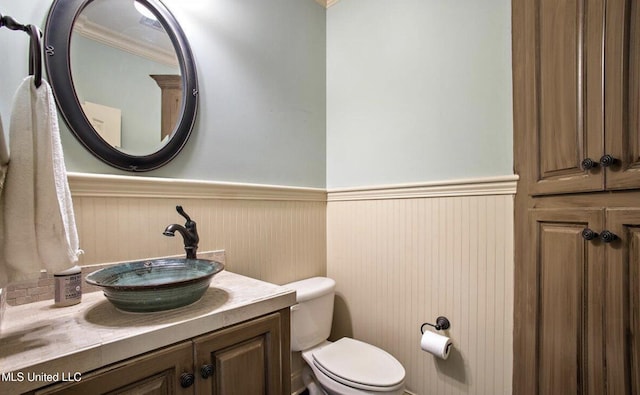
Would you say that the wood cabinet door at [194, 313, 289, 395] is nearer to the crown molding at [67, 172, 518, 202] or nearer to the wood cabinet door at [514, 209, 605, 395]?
the crown molding at [67, 172, 518, 202]

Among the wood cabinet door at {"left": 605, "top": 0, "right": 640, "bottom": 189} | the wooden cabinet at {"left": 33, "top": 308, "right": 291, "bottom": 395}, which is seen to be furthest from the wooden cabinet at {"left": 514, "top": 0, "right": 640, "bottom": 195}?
the wooden cabinet at {"left": 33, "top": 308, "right": 291, "bottom": 395}

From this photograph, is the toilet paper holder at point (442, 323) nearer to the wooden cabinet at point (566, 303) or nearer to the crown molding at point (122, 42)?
the wooden cabinet at point (566, 303)

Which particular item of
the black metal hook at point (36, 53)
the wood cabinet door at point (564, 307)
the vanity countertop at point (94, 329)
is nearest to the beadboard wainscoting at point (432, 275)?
the wood cabinet door at point (564, 307)

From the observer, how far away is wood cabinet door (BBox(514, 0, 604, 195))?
33.7 inches

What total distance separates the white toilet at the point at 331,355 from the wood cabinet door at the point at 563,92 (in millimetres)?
980

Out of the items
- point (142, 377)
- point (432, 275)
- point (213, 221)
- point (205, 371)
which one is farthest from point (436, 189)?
point (142, 377)

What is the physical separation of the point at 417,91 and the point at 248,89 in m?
0.91

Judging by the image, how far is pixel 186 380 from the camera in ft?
2.25

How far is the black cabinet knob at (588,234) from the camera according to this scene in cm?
85

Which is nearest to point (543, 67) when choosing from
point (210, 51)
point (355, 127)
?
point (355, 127)

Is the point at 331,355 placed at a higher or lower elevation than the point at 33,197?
lower

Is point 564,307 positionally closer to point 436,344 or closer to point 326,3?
point 436,344

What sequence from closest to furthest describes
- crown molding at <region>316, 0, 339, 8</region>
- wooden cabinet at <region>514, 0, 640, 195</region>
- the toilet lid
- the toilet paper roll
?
wooden cabinet at <region>514, 0, 640, 195</region>, the toilet lid, the toilet paper roll, crown molding at <region>316, 0, 339, 8</region>

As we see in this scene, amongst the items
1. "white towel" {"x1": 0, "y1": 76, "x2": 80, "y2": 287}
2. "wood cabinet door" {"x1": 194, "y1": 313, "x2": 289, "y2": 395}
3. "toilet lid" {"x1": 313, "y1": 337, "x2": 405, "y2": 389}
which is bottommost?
"toilet lid" {"x1": 313, "y1": 337, "x2": 405, "y2": 389}
